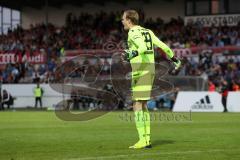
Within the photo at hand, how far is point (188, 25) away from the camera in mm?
46250

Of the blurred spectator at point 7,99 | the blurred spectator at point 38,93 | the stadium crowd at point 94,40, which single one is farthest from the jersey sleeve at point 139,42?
the blurred spectator at point 7,99

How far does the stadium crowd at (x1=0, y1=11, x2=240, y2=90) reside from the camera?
38156 mm

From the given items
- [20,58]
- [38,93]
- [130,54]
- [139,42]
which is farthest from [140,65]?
[20,58]

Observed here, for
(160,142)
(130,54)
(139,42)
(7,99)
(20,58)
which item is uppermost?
(20,58)

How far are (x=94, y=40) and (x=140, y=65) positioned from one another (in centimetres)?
3552

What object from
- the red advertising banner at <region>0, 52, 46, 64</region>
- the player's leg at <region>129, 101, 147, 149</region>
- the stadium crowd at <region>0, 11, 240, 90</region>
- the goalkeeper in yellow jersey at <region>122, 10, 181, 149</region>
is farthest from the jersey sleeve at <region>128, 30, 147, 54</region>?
the red advertising banner at <region>0, 52, 46, 64</region>

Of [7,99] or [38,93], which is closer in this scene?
[38,93]

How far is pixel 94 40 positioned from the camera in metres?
46.4

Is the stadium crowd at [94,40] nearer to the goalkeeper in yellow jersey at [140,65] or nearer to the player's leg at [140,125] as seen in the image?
the goalkeeper in yellow jersey at [140,65]

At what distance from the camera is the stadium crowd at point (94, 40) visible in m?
38.2

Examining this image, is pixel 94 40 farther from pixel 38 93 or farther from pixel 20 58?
pixel 38 93

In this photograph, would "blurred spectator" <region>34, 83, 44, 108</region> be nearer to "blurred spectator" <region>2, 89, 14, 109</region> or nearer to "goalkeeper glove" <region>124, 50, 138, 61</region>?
"blurred spectator" <region>2, 89, 14, 109</region>

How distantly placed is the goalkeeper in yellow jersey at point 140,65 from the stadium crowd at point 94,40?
24909 mm

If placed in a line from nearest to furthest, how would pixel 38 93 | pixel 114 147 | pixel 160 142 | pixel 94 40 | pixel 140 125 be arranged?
pixel 140 125, pixel 114 147, pixel 160 142, pixel 38 93, pixel 94 40
